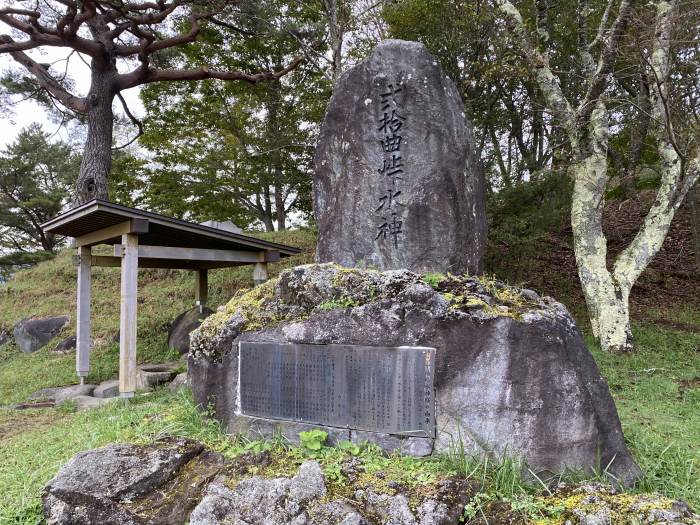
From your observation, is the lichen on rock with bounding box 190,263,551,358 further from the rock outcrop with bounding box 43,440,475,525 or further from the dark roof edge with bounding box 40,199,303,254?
the dark roof edge with bounding box 40,199,303,254

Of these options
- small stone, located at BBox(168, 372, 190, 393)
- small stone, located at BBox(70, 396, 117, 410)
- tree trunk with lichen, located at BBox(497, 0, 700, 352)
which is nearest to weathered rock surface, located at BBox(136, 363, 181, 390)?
small stone, located at BBox(168, 372, 190, 393)

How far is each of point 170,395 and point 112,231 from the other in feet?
8.45

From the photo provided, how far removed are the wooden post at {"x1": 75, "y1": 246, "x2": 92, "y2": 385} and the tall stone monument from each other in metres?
4.81

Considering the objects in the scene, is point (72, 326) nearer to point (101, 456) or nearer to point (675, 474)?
point (101, 456)

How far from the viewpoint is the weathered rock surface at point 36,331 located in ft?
39.0

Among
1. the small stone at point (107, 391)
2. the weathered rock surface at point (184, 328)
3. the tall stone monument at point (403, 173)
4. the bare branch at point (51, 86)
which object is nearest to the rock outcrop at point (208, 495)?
the tall stone monument at point (403, 173)

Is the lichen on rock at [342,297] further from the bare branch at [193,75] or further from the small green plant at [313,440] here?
the bare branch at [193,75]

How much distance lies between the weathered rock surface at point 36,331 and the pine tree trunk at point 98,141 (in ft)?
9.92

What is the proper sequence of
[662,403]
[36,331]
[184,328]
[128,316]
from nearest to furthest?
[662,403], [128,316], [184,328], [36,331]

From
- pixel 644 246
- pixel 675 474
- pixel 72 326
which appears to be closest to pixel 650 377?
pixel 644 246

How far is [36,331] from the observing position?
12062 millimetres

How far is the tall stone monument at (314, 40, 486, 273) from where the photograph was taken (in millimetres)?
4766

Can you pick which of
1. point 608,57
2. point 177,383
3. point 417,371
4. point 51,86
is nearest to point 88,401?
point 177,383

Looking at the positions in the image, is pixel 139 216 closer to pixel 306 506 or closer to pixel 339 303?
pixel 339 303
